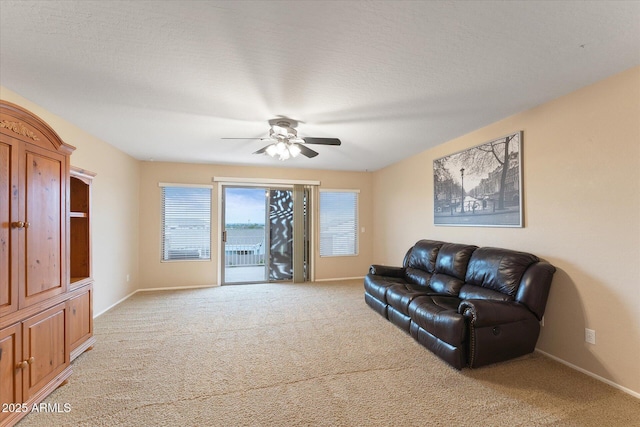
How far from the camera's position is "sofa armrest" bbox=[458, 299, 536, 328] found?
231 centimetres

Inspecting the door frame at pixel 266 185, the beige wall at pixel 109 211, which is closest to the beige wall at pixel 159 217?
the door frame at pixel 266 185

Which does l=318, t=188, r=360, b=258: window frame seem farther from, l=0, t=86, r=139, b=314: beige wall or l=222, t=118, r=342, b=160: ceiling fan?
l=0, t=86, r=139, b=314: beige wall

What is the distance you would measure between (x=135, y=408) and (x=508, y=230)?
3.90 metres

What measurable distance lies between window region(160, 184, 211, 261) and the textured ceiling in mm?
2189

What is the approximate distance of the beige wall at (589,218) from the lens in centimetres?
207

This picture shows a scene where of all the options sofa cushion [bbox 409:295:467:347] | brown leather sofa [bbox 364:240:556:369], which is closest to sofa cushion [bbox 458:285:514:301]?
brown leather sofa [bbox 364:240:556:369]

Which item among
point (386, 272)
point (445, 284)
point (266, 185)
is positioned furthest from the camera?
point (266, 185)

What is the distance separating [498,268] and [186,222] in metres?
5.25

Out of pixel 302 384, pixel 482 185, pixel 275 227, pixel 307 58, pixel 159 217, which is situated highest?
pixel 307 58

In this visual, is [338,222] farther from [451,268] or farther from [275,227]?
[451,268]

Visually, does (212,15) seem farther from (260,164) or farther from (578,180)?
(260,164)

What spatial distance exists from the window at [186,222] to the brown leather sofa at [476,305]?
380 cm

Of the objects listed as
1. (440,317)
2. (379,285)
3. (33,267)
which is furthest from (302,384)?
(33,267)

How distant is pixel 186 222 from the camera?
5297mm
